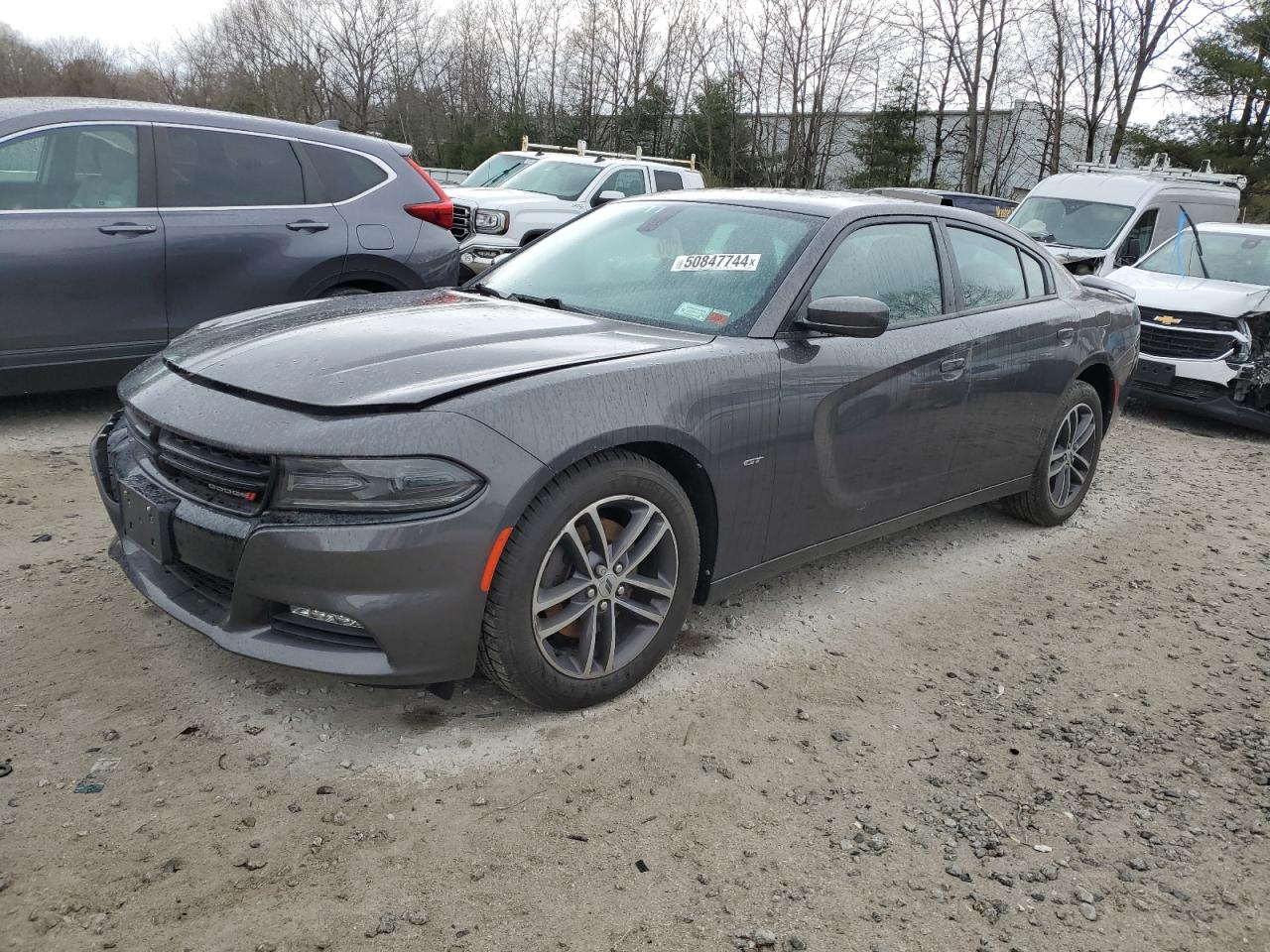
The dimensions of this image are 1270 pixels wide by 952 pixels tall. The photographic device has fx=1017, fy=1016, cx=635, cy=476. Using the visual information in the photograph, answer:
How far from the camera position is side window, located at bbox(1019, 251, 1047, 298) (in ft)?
15.7

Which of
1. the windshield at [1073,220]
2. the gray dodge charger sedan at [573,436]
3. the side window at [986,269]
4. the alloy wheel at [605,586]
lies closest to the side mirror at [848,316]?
the gray dodge charger sedan at [573,436]

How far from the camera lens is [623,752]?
2926 mm

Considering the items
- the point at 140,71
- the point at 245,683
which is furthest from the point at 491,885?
the point at 140,71

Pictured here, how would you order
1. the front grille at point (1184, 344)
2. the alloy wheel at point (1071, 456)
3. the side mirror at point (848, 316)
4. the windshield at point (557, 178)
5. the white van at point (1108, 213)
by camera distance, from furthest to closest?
the windshield at point (557, 178) → the white van at point (1108, 213) → the front grille at point (1184, 344) → the alloy wheel at point (1071, 456) → the side mirror at point (848, 316)

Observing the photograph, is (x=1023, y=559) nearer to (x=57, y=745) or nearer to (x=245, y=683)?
(x=245, y=683)

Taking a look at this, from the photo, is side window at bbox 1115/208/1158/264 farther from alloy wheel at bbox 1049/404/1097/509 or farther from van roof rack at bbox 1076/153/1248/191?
alloy wheel at bbox 1049/404/1097/509

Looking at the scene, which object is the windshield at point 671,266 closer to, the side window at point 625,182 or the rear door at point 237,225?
the rear door at point 237,225

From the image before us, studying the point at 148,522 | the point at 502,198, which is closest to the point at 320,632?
the point at 148,522

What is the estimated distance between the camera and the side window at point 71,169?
5156mm

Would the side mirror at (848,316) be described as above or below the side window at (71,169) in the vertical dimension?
below

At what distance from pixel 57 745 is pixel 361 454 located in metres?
1.19

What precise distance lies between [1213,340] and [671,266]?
6324 mm

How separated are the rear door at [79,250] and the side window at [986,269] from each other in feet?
13.7

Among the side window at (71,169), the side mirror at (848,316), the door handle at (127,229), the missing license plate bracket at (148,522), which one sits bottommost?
the missing license plate bracket at (148,522)
